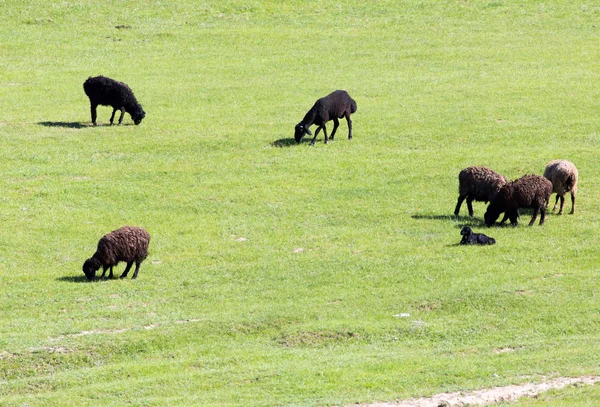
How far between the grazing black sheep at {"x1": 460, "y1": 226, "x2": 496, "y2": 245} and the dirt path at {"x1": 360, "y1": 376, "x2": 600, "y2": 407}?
840cm

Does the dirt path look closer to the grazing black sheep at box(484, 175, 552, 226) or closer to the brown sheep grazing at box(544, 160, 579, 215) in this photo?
the grazing black sheep at box(484, 175, 552, 226)

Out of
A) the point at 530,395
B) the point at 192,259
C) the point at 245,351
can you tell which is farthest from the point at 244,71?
the point at 530,395

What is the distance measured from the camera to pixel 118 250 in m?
22.9

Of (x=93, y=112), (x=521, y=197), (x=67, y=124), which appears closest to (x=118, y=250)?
(x=521, y=197)

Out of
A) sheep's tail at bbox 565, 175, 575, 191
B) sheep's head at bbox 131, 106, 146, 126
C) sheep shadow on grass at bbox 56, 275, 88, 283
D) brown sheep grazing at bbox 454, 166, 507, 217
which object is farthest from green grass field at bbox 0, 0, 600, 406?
sheep's tail at bbox 565, 175, 575, 191

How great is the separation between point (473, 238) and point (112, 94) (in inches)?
661

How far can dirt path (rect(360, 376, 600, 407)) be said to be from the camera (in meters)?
15.6

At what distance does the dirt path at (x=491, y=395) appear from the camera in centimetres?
1563

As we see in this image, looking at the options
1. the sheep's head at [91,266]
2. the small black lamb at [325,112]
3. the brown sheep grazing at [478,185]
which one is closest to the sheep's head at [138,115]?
the small black lamb at [325,112]

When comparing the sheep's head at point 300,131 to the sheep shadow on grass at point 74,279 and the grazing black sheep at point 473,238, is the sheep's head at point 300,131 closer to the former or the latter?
the grazing black sheep at point 473,238

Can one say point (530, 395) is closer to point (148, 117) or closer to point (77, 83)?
point (148, 117)

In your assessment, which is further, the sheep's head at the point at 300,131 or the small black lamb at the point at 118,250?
the sheep's head at the point at 300,131

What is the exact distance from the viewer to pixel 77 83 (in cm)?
4334

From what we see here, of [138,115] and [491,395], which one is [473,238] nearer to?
[491,395]
